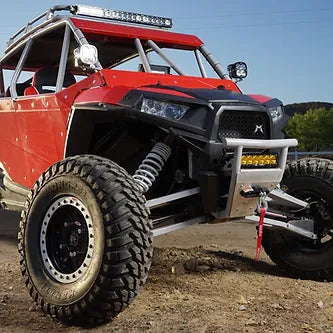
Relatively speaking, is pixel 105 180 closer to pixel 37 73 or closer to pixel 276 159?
pixel 276 159

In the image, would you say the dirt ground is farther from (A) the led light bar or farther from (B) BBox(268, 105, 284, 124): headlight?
(A) the led light bar

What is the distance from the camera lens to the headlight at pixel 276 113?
500cm


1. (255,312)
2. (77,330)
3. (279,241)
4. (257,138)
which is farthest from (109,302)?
(279,241)

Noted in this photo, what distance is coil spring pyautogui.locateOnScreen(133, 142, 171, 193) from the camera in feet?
15.1

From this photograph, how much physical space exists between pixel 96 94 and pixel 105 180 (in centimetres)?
105

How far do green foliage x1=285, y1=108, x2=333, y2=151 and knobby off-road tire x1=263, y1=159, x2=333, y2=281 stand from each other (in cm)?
6098

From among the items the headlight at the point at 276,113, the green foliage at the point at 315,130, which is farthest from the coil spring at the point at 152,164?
the green foliage at the point at 315,130

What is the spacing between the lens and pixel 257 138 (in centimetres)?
488

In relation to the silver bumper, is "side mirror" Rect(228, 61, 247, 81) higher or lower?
higher

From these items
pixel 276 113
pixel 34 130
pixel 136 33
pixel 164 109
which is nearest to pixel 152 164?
pixel 164 109

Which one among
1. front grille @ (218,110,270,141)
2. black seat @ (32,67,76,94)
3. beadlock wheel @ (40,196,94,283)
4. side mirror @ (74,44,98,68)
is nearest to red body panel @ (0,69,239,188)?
side mirror @ (74,44,98,68)

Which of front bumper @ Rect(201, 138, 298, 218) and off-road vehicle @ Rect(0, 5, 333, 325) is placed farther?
front bumper @ Rect(201, 138, 298, 218)

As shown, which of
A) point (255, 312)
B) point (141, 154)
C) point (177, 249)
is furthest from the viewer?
point (177, 249)

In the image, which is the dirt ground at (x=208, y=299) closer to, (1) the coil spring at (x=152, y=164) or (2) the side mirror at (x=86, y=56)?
(1) the coil spring at (x=152, y=164)
